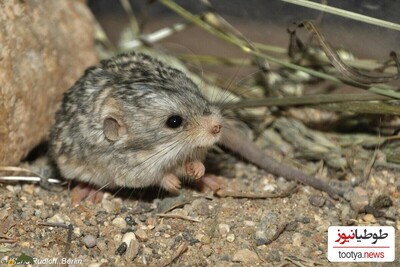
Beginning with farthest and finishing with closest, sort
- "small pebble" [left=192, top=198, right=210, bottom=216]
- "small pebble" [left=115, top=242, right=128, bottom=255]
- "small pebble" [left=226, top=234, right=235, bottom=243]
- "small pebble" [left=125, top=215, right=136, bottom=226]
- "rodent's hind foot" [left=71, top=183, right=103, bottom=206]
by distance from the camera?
1. "rodent's hind foot" [left=71, top=183, right=103, bottom=206]
2. "small pebble" [left=192, top=198, right=210, bottom=216]
3. "small pebble" [left=125, top=215, right=136, bottom=226]
4. "small pebble" [left=226, top=234, right=235, bottom=243]
5. "small pebble" [left=115, top=242, right=128, bottom=255]

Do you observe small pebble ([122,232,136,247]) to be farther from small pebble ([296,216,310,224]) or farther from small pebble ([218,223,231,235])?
small pebble ([296,216,310,224])

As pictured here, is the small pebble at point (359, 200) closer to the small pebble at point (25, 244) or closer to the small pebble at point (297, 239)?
the small pebble at point (297, 239)

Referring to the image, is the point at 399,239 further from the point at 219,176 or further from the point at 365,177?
the point at 219,176

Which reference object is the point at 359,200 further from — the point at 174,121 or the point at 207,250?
the point at 174,121

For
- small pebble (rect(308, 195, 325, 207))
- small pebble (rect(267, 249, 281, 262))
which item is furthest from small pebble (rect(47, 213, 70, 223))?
small pebble (rect(308, 195, 325, 207))

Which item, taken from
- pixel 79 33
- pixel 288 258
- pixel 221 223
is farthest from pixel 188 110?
pixel 79 33

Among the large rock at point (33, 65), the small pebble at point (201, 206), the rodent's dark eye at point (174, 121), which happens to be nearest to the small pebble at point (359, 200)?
the small pebble at point (201, 206)

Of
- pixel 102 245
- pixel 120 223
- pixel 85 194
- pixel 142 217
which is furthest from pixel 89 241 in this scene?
pixel 85 194
